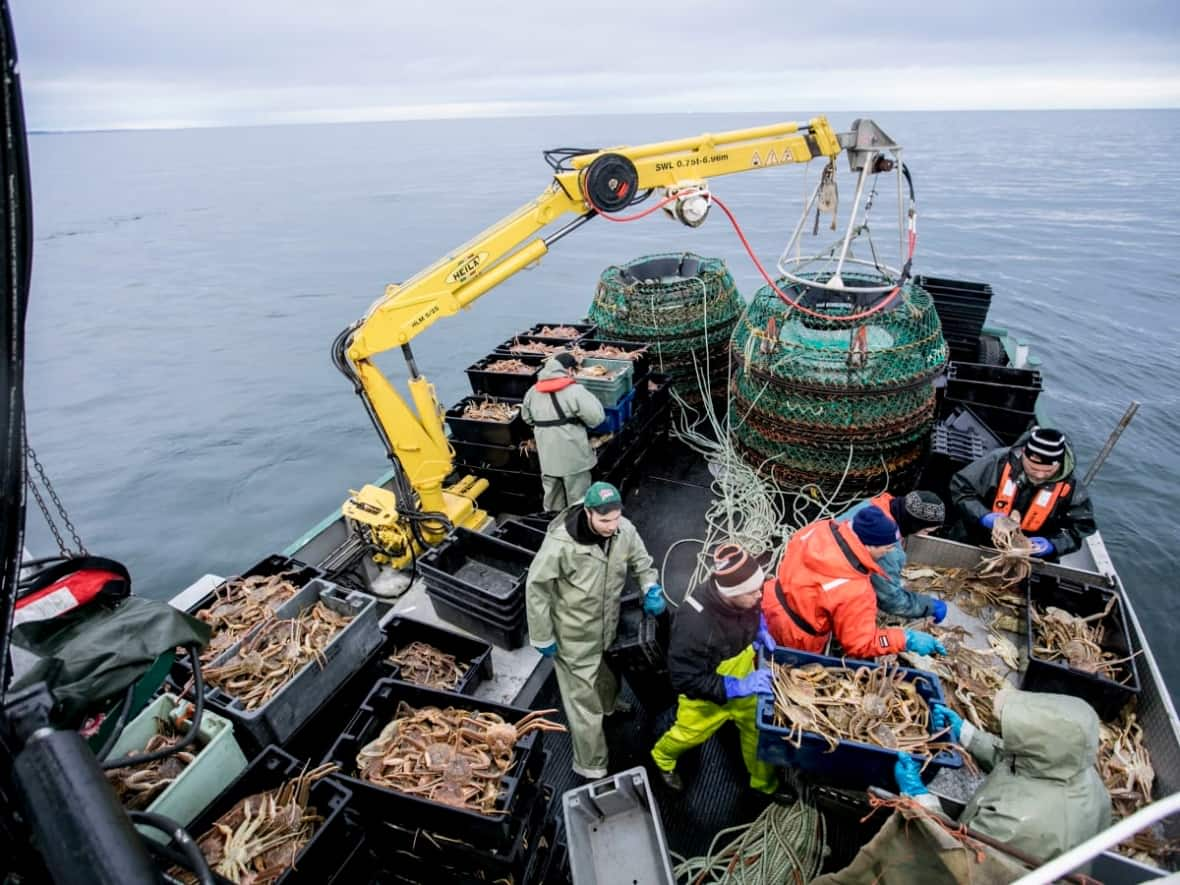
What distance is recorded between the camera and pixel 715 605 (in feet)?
10.6

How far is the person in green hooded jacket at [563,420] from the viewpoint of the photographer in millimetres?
5082

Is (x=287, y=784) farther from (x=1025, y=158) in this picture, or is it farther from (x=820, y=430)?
(x=1025, y=158)

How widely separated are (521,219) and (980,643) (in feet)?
15.9

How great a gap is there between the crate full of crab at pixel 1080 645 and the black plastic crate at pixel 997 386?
8.41 ft

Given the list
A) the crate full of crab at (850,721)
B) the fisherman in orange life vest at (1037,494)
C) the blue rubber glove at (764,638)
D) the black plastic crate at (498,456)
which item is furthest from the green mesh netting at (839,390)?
the crate full of crab at (850,721)

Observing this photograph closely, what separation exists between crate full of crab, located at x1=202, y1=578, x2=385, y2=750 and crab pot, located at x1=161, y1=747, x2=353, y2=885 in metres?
0.34

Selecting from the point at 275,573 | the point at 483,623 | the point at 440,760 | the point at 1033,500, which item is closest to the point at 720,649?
the point at 440,760

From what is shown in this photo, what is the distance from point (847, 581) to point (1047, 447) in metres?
2.02

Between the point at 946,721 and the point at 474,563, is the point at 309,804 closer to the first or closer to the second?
the point at 474,563

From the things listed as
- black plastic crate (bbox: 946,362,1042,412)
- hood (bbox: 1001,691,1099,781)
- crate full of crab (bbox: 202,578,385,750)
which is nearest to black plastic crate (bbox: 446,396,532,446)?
crate full of crab (bbox: 202,578,385,750)

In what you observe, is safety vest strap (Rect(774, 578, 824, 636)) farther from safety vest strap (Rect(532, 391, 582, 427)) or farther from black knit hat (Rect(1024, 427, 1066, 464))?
safety vest strap (Rect(532, 391, 582, 427))

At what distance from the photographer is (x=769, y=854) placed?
321 cm

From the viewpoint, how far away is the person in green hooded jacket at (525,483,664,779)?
3.43 meters

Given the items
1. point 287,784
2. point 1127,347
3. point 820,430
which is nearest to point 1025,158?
point 1127,347
